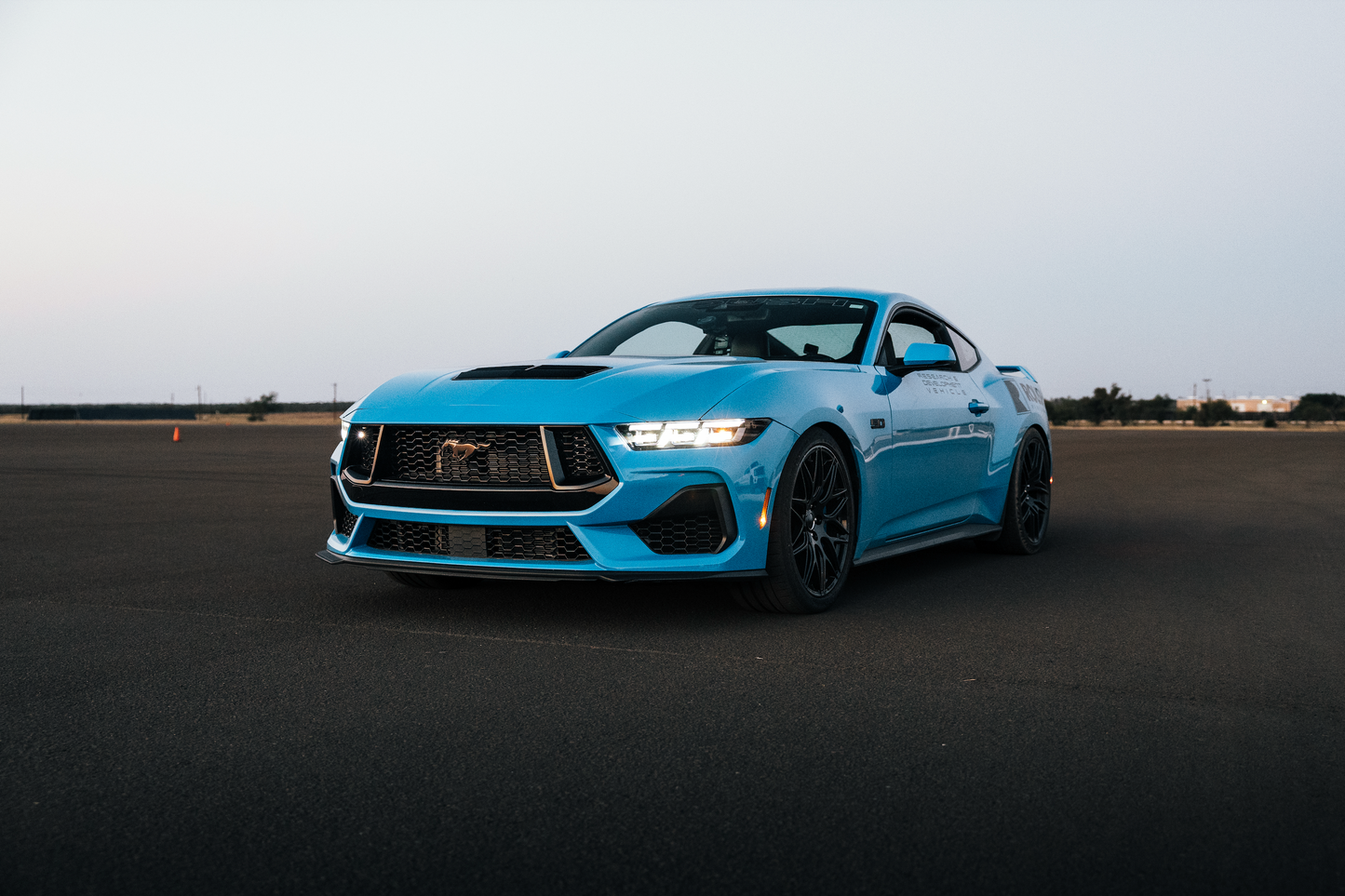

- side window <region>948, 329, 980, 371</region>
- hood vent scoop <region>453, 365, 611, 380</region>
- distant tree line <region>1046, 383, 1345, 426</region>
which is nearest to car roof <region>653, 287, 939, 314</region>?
side window <region>948, 329, 980, 371</region>

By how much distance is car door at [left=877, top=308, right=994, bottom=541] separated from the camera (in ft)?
20.2

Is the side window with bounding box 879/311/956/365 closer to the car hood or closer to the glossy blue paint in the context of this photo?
the glossy blue paint

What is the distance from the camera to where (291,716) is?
3.69m

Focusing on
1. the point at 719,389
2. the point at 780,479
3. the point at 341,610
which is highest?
the point at 719,389

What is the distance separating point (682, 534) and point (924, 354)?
201 centimetres

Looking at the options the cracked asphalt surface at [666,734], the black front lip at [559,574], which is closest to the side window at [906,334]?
the cracked asphalt surface at [666,734]

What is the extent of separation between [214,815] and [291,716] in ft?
3.06

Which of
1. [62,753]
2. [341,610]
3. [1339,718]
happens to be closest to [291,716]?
[62,753]

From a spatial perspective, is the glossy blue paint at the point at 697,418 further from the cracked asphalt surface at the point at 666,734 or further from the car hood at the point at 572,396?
the cracked asphalt surface at the point at 666,734

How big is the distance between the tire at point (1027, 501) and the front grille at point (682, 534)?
3.33m

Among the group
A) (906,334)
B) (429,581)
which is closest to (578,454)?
(429,581)

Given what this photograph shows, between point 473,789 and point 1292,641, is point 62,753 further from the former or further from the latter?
point 1292,641

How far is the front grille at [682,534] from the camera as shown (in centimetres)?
490

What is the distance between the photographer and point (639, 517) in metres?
4.84
